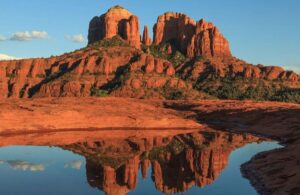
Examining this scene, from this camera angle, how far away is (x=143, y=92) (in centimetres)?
13538

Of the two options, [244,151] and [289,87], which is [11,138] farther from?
[289,87]

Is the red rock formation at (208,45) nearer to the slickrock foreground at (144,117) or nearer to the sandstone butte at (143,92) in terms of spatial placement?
the sandstone butte at (143,92)

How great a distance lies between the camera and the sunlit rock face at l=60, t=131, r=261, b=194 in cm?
3334

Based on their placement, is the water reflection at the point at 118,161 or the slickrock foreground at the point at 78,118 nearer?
the water reflection at the point at 118,161

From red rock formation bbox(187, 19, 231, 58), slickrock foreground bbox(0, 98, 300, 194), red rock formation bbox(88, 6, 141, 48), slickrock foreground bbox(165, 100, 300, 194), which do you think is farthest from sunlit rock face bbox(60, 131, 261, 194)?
red rock formation bbox(88, 6, 141, 48)

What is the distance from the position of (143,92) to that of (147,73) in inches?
575

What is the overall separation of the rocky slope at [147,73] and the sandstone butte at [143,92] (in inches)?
14.7

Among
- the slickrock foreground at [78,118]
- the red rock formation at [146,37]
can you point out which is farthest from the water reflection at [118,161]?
the red rock formation at [146,37]

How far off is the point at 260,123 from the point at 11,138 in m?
43.6

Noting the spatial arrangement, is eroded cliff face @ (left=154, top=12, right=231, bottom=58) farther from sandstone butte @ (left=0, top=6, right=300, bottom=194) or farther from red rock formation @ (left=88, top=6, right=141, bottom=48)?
red rock formation @ (left=88, top=6, right=141, bottom=48)

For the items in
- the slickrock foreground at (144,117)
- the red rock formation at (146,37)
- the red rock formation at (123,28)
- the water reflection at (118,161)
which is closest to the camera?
the water reflection at (118,161)

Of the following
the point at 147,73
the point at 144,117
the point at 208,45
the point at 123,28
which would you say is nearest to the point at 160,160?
the point at 144,117

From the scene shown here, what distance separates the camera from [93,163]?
4134 centimetres

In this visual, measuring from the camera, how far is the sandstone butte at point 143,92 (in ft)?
208
